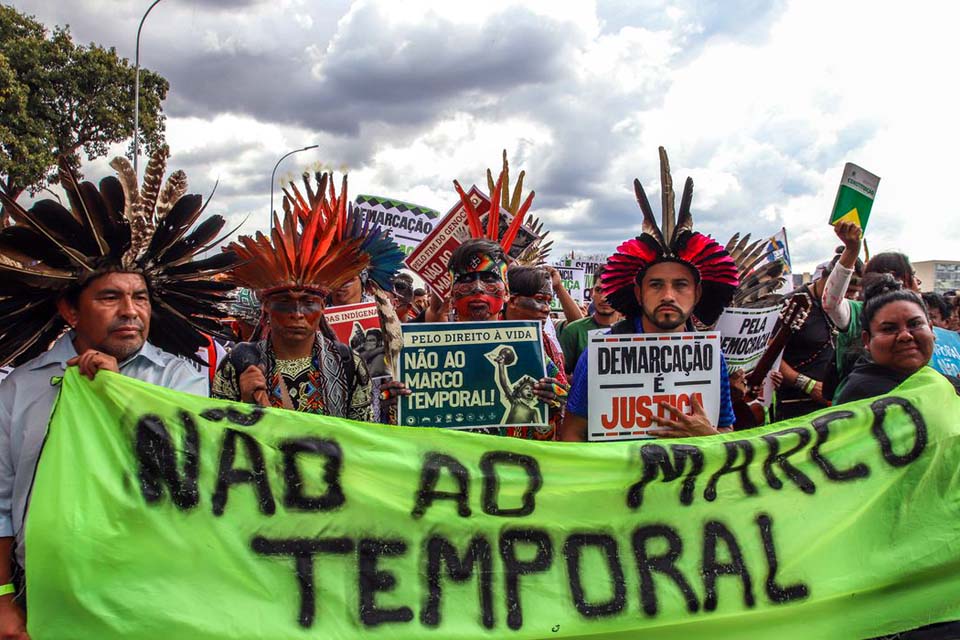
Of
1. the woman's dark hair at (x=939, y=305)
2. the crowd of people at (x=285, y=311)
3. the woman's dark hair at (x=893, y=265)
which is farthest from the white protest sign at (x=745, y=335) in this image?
the woman's dark hair at (x=939, y=305)

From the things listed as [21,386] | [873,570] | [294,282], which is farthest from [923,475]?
[21,386]

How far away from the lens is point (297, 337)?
379 cm

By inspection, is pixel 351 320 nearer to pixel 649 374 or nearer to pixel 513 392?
pixel 513 392

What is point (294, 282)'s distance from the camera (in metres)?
3.88

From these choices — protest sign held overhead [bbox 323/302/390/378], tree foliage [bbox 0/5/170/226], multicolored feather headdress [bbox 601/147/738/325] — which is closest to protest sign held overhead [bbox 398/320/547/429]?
multicolored feather headdress [bbox 601/147/738/325]

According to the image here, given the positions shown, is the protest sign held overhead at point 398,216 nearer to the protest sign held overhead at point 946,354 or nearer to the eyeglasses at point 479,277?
the eyeglasses at point 479,277

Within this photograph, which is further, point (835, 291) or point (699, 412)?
point (835, 291)

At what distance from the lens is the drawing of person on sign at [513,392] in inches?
144

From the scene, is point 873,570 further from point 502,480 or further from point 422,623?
point 422,623

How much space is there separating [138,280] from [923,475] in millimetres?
3381

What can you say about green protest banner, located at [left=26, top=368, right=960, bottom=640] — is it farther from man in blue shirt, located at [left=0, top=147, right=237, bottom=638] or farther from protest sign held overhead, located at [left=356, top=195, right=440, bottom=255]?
protest sign held overhead, located at [left=356, top=195, right=440, bottom=255]

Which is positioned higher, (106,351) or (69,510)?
(106,351)

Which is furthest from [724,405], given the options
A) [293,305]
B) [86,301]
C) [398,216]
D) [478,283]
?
[398,216]

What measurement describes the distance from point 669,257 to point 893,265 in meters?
2.48
